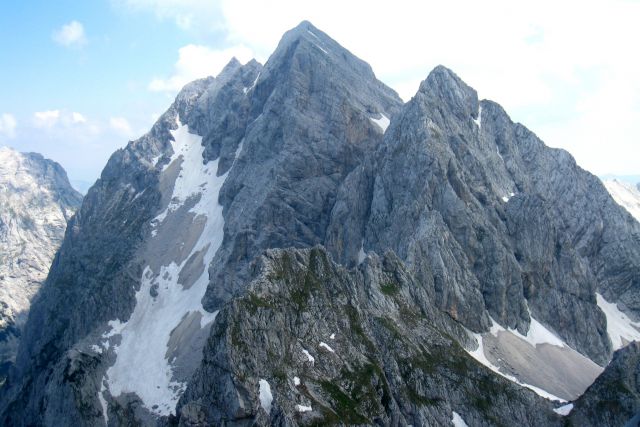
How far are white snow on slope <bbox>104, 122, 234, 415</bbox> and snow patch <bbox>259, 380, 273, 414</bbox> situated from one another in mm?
43018

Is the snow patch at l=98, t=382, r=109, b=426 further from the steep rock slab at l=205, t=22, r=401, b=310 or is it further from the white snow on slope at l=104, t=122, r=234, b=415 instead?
the steep rock slab at l=205, t=22, r=401, b=310

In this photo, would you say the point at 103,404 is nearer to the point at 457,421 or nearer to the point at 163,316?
the point at 163,316

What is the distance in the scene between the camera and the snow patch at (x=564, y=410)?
67.3m

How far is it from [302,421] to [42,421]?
73.1 meters

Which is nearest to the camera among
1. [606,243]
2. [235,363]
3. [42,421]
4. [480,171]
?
[235,363]

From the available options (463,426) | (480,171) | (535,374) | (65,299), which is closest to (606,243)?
(480,171)

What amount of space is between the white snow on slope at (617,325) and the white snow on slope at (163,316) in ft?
272

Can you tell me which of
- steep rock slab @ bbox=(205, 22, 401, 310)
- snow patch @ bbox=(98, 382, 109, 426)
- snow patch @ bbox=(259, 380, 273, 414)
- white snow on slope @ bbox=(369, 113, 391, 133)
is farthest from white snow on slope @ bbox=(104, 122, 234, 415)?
white snow on slope @ bbox=(369, 113, 391, 133)

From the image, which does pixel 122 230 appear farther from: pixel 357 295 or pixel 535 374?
pixel 535 374

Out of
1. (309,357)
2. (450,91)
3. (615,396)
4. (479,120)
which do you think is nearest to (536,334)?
(615,396)

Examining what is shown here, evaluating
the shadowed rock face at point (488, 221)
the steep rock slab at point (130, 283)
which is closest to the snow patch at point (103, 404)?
the steep rock slab at point (130, 283)

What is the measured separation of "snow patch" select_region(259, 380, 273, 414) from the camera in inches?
2134

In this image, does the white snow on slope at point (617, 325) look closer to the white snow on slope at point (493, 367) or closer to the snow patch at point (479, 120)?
the white snow on slope at point (493, 367)

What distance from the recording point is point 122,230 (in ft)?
503
